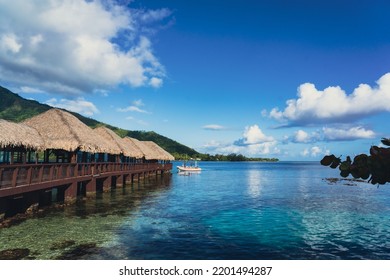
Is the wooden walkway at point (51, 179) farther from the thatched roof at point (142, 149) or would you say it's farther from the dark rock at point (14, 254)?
the thatched roof at point (142, 149)

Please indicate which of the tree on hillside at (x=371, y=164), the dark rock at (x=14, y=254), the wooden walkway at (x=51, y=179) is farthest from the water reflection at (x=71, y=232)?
the tree on hillside at (x=371, y=164)

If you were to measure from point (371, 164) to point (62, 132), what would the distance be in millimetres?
21626

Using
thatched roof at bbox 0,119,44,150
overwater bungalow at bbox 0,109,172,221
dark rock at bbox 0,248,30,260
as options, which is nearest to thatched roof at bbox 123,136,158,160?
overwater bungalow at bbox 0,109,172,221

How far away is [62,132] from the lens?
22.0m

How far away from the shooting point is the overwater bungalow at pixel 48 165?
14.6 meters

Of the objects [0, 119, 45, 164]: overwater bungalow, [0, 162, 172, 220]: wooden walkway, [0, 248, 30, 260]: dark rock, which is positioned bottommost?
[0, 248, 30, 260]: dark rock

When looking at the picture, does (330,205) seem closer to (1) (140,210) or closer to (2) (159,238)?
(1) (140,210)

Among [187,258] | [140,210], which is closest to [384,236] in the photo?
[187,258]

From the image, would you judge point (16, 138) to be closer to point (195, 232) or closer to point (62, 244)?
point (62, 244)

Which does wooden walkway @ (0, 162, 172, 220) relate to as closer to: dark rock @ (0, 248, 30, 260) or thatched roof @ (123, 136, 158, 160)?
dark rock @ (0, 248, 30, 260)

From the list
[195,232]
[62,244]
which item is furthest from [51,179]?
[195,232]

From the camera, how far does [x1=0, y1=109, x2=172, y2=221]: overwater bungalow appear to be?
14561 millimetres

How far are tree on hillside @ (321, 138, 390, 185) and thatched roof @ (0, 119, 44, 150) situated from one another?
48.0 feet

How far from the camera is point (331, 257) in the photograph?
1115 cm
